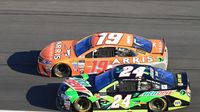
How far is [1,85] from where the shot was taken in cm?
1797

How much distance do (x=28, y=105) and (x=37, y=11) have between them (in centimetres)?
908

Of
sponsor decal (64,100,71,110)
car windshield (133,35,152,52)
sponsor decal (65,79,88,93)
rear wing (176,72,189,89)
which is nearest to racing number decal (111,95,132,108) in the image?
sponsor decal (65,79,88,93)

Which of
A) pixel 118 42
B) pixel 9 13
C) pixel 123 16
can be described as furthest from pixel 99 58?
pixel 9 13

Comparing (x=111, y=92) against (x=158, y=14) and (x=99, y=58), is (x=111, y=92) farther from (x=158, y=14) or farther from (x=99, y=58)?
(x=158, y=14)

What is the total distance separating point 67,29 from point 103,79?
734 centimetres

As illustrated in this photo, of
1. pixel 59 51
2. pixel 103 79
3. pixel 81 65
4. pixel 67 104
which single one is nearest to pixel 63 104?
pixel 67 104

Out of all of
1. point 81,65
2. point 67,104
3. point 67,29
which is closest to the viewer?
point 67,104

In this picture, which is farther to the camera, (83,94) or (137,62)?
(137,62)

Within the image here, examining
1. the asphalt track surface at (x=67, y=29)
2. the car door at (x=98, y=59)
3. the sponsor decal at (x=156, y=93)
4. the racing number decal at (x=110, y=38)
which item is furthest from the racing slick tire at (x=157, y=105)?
the racing number decal at (x=110, y=38)

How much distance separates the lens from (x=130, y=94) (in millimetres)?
15375

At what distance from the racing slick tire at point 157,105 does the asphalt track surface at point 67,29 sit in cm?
80

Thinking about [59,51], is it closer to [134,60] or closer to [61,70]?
[61,70]

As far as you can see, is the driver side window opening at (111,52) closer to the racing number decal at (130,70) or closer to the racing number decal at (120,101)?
the racing number decal at (130,70)

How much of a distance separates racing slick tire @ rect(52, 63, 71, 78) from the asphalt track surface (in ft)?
0.65
